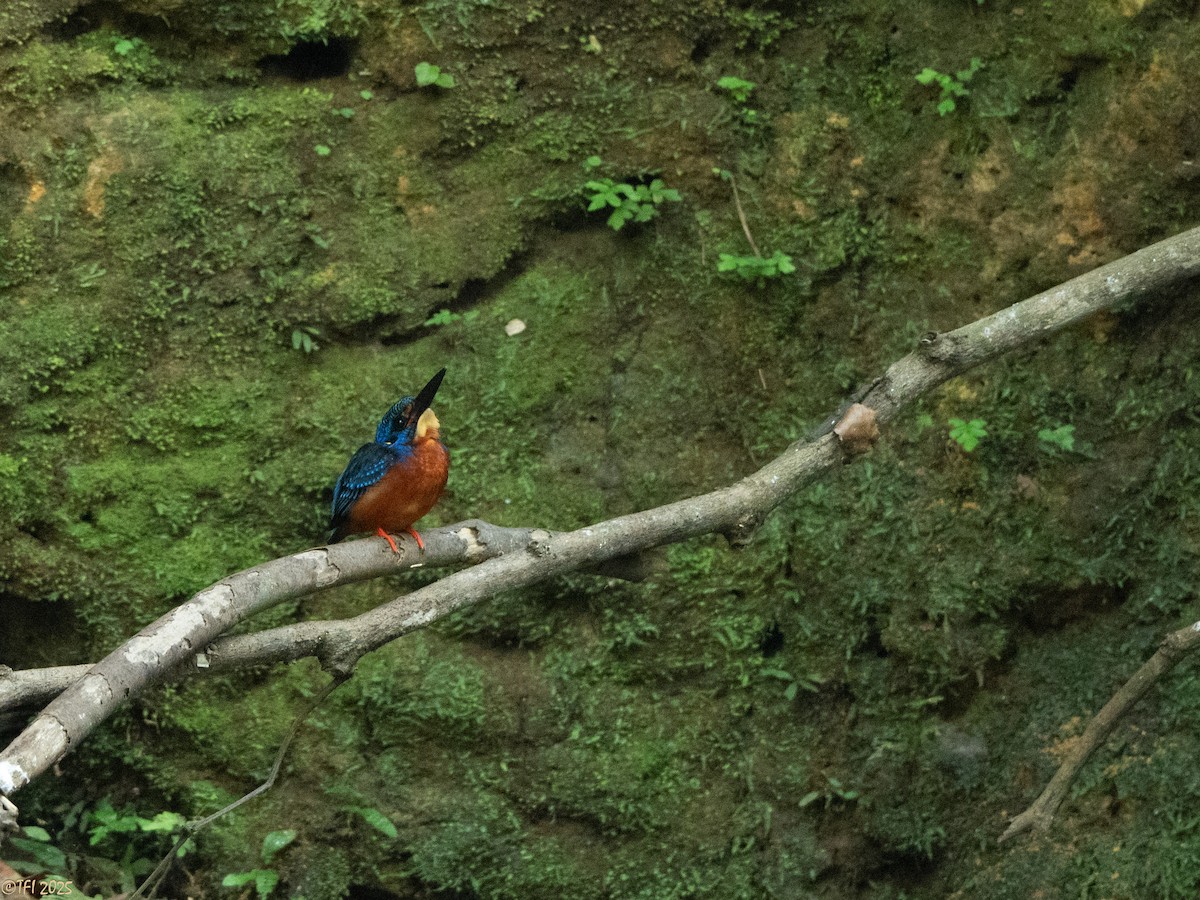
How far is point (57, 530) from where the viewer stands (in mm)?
4688

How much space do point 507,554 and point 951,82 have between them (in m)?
2.73

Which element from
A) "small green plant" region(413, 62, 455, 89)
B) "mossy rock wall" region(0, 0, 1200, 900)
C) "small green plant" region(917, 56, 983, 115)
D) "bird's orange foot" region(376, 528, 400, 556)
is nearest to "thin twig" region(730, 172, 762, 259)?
"mossy rock wall" region(0, 0, 1200, 900)

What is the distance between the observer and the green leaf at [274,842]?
4641 millimetres

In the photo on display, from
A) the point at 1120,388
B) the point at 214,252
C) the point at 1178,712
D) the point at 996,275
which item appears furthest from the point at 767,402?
the point at 214,252

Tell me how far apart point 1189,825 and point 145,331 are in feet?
13.8

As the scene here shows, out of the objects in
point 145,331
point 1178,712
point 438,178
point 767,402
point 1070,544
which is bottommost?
point 1178,712

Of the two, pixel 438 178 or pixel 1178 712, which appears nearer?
pixel 1178 712

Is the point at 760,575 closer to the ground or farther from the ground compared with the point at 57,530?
closer to the ground

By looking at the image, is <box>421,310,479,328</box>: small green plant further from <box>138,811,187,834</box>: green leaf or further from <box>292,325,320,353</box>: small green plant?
<box>138,811,187,834</box>: green leaf

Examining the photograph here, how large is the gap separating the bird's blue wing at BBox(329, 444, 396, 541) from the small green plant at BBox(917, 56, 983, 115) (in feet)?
8.26

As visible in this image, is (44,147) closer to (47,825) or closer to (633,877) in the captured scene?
(47,825)

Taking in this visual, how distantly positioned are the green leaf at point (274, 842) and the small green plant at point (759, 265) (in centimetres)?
266

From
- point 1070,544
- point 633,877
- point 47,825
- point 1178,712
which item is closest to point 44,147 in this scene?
point 47,825

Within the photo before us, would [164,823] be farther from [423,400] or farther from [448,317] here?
[448,317]
